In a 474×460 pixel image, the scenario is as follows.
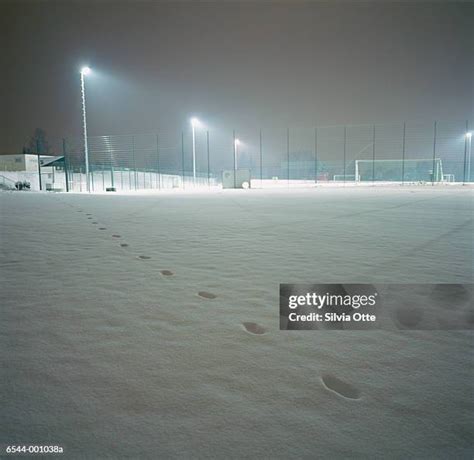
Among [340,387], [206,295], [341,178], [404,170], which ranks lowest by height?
[340,387]

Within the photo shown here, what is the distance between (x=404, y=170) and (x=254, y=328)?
34304 millimetres

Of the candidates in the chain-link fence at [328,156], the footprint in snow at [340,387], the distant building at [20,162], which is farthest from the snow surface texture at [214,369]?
the distant building at [20,162]

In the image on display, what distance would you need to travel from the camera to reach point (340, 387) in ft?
5.25

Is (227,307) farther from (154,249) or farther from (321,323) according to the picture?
(154,249)

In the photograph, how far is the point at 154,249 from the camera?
458 cm

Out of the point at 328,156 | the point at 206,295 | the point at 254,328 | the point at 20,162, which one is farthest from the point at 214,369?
the point at 20,162

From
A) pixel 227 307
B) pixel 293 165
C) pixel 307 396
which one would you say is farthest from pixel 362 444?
pixel 293 165

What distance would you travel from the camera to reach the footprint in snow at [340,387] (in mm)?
1545

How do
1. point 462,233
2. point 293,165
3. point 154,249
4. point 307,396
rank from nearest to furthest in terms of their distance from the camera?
point 307,396 < point 154,249 < point 462,233 < point 293,165

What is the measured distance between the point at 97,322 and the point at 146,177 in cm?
3224

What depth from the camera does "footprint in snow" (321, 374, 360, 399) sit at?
1.54 metres

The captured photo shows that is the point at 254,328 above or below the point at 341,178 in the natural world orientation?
below

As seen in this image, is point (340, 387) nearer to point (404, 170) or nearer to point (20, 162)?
point (404, 170)

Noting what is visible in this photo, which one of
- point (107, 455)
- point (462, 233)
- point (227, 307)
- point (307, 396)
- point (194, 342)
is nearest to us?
point (107, 455)
